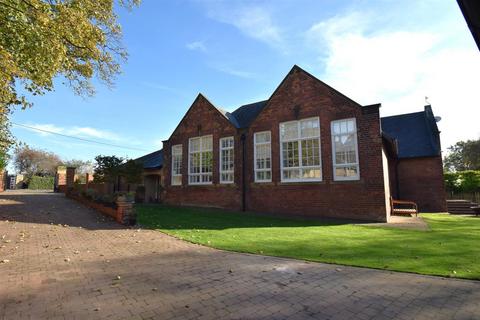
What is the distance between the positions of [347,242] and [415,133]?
18.2 metres

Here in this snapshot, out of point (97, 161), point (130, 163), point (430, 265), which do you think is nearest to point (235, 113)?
point (130, 163)

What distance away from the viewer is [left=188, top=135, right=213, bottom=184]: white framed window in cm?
1930

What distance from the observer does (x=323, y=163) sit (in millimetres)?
14555

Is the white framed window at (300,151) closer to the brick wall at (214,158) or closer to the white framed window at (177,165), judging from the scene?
the brick wall at (214,158)

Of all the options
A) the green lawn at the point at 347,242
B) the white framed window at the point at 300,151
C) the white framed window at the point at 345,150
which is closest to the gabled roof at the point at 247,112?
the white framed window at the point at 300,151

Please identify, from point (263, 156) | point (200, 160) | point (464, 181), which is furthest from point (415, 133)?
point (200, 160)

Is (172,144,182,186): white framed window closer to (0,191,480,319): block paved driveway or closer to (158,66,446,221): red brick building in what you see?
(158,66,446,221): red brick building

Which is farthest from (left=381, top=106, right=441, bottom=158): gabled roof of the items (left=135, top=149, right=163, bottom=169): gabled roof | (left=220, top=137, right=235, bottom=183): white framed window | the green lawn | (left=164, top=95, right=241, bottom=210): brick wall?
(left=135, top=149, right=163, bottom=169): gabled roof

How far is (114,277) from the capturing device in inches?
207

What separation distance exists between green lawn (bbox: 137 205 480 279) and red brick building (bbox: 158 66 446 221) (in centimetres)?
213

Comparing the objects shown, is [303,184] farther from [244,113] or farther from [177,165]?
[177,165]

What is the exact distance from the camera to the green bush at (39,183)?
4525 centimetres

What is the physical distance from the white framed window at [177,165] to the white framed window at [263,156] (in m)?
6.77

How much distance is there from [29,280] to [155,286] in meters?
2.37
